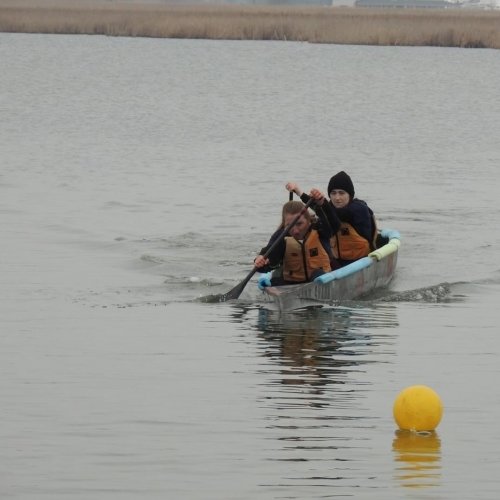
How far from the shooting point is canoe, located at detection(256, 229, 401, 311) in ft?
44.3

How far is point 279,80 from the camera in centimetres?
4731

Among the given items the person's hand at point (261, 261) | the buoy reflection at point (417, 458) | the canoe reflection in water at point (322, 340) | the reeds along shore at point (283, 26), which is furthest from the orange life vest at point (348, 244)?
the reeds along shore at point (283, 26)

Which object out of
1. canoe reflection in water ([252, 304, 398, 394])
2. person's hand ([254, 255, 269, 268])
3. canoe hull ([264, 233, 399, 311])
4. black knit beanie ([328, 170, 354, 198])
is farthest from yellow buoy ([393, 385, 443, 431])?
black knit beanie ([328, 170, 354, 198])

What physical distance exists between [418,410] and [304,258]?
4643 mm

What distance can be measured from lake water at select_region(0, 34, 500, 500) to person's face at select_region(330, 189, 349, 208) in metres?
A: 1.01

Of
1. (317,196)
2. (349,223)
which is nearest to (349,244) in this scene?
(349,223)

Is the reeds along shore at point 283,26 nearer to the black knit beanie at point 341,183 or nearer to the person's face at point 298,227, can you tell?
the black knit beanie at point 341,183

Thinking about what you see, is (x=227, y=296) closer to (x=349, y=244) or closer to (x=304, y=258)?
(x=304, y=258)

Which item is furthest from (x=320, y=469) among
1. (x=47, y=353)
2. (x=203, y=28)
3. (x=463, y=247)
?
(x=203, y=28)

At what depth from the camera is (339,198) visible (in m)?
14.4

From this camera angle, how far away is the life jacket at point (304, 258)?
13.7 meters

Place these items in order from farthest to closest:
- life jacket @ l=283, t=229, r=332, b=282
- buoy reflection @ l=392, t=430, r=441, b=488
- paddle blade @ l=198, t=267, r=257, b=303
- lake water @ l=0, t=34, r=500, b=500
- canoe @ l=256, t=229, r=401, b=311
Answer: paddle blade @ l=198, t=267, r=257, b=303 → life jacket @ l=283, t=229, r=332, b=282 → canoe @ l=256, t=229, r=401, b=311 → lake water @ l=0, t=34, r=500, b=500 → buoy reflection @ l=392, t=430, r=441, b=488

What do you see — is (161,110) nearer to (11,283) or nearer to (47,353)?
(11,283)

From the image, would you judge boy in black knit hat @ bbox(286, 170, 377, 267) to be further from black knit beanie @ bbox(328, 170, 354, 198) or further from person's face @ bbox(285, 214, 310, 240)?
person's face @ bbox(285, 214, 310, 240)
